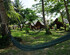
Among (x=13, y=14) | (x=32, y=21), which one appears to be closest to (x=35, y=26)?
(x=32, y=21)

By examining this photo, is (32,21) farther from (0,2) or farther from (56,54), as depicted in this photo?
(56,54)

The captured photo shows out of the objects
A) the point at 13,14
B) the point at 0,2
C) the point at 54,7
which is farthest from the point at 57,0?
the point at 0,2

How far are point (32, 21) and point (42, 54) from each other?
650 inches

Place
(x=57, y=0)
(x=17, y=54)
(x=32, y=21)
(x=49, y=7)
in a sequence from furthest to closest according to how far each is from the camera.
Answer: (x=32, y=21)
(x=49, y=7)
(x=57, y=0)
(x=17, y=54)

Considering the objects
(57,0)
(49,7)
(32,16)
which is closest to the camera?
(57,0)

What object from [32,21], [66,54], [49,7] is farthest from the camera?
[32,21]

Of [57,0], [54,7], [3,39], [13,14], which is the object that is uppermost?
[57,0]

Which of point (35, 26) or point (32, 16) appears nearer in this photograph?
point (32, 16)

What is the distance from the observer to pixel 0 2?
13.4 feet

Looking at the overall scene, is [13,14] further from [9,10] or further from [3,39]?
[3,39]

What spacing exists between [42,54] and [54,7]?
7.85 metres

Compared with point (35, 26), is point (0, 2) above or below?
above

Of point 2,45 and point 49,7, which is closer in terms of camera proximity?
point 2,45

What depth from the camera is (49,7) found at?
10.3 metres
